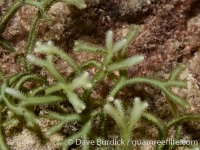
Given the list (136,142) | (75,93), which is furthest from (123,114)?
(136,142)

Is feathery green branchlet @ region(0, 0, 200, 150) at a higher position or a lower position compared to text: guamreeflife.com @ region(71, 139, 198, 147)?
higher

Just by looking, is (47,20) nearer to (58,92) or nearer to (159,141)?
(58,92)

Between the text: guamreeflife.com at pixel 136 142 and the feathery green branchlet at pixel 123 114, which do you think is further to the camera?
the text: guamreeflife.com at pixel 136 142

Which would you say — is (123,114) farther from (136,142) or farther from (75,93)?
(136,142)

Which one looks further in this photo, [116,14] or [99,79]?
[116,14]

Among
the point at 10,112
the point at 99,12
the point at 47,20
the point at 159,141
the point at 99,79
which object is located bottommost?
the point at 159,141

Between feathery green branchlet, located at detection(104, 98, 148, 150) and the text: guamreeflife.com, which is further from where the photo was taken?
the text: guamreeflife.com

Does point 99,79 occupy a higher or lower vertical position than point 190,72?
lower

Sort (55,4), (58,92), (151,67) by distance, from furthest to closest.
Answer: (151,67)
(55,4)
(58,92)

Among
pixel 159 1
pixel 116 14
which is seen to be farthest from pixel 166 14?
pixel 116 14

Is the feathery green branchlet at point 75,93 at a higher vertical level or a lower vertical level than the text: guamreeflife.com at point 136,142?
higher

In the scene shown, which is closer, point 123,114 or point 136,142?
point 123,114
